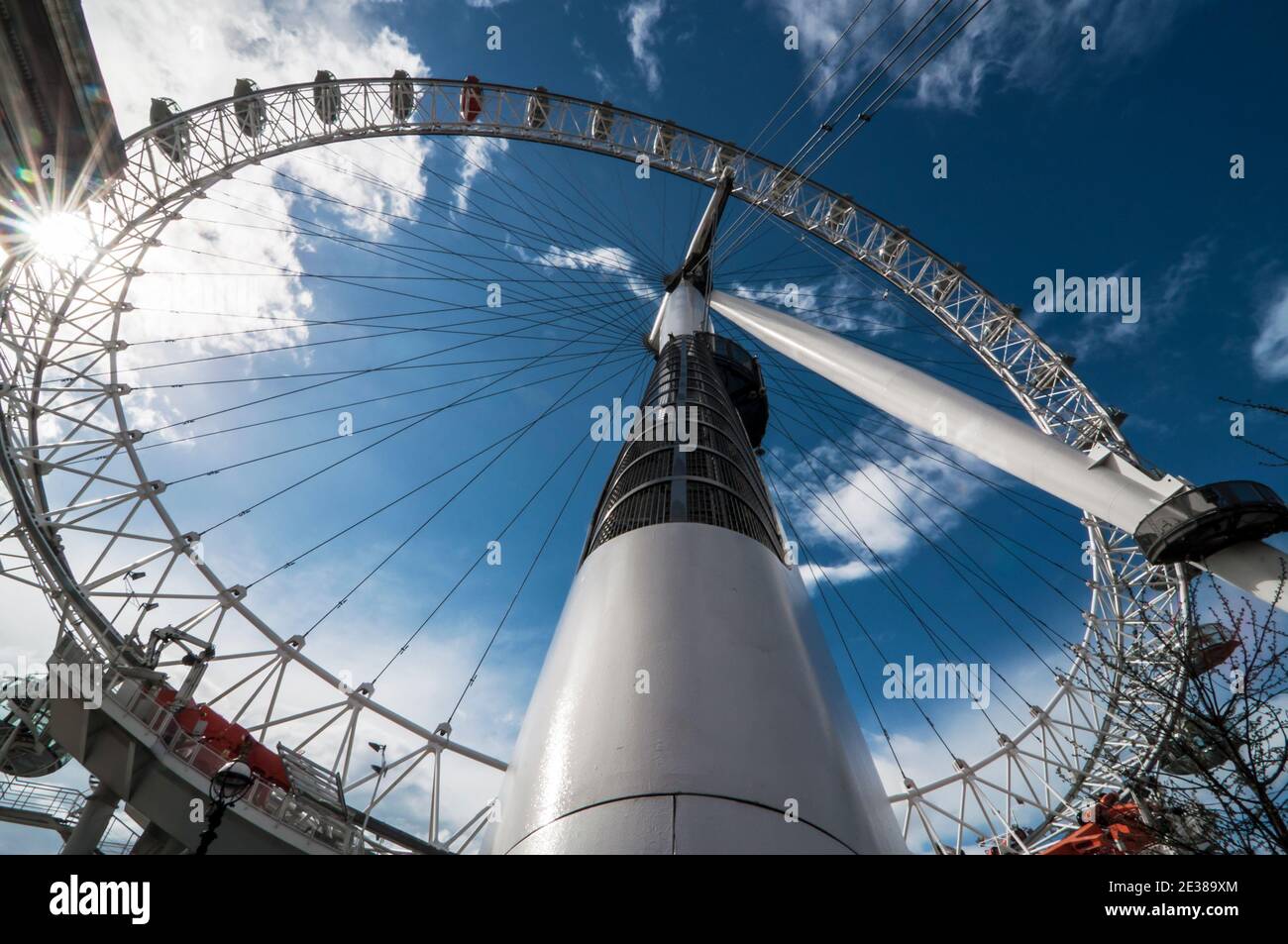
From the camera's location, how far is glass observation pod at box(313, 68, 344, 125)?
102ft

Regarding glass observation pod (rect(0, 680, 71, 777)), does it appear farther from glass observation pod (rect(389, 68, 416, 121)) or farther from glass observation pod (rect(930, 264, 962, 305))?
glass observation pod (rect(930, 264, 962, 305))

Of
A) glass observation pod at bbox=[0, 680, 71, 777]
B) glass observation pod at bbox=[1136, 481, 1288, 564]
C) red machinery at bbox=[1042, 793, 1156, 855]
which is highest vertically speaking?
glass observation pod at bbox=[1136, 481, 1288, 564]

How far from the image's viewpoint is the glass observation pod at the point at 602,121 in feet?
124

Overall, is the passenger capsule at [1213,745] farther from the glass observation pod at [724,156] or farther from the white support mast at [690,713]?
the glass observation pod at [724,156]

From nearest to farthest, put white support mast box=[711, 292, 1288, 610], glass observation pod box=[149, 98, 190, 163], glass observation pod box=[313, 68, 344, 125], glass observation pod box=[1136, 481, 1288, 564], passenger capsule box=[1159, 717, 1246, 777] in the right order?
passenger capsule box=[1159, 717, 1246, 777] < glass observation pod box=[1136, 481, 1288, 564] < white support mast box=[711, 292, 1288, 610] < glass observation pod box=[149, 98, 190, 163] < glass observation pod box=[313, 68, 344, 125]

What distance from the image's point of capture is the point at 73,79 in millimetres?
21219

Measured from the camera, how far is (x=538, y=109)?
36.5 m

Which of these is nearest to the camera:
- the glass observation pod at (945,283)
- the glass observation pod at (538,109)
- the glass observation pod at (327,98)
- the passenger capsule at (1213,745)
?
the passenger capsule at (1213,745)

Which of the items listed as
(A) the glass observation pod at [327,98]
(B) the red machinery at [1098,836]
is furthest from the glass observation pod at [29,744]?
(B) the red machinery at [1098,836]

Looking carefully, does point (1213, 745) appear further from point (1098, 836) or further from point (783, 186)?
point (783, 186)

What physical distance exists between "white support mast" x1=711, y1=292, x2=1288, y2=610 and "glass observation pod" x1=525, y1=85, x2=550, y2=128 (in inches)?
969

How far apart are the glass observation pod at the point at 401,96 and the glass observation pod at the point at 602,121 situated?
33.4 feet

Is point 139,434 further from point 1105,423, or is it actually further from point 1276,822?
point 1105,423

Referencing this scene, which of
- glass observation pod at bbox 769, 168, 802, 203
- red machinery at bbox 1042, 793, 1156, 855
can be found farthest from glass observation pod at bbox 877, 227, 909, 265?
red machinery at bbox 1042, 793, 1156, 855
